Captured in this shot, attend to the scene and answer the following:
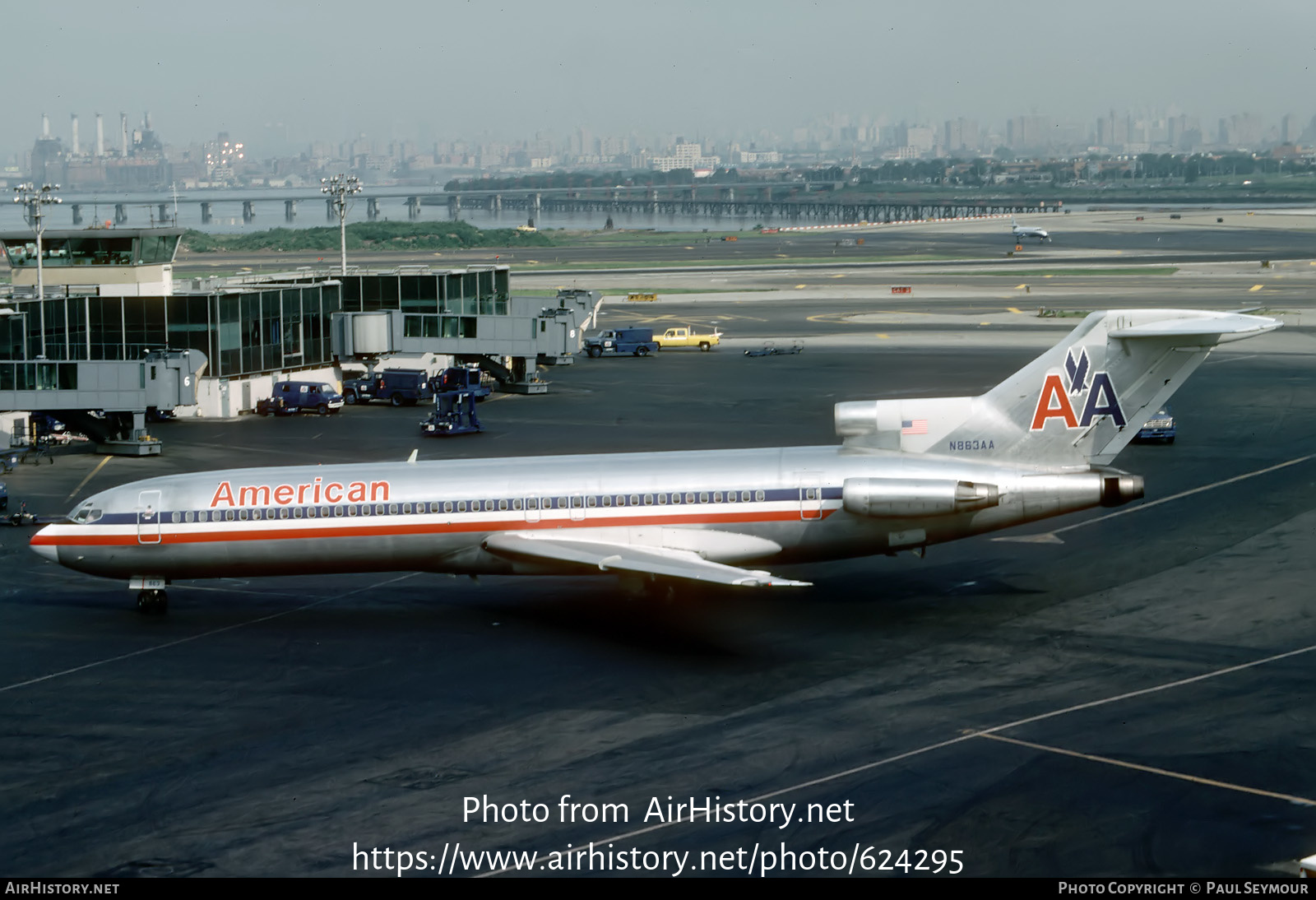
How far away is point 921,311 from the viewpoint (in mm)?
109062

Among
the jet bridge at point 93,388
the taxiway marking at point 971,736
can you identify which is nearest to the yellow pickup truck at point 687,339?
the jet bridge at point 93,388

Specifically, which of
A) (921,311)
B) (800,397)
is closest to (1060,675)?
(800,397)

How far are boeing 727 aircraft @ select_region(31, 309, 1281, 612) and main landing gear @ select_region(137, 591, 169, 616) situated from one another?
0.84 m

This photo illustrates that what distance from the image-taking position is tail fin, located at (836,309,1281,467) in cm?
3331

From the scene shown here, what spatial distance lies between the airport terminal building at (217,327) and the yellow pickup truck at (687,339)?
11679 mm

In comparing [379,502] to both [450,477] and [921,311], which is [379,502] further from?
[921,311]

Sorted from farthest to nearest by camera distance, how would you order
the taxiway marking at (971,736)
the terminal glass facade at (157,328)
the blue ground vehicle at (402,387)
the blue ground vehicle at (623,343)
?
the blue ground vehicle at (623,343) < the blue ground vehicle at (402,387) < the terminal glass facade at (157,328) < the taxiway marking at (971,736)

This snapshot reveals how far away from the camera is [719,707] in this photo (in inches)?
1052

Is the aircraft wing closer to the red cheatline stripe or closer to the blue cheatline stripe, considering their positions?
the red cheatline stripe

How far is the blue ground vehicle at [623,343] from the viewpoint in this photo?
91250 mm

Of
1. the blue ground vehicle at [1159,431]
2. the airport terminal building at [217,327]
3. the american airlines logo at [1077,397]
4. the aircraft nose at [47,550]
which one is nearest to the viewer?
the american airlines logo at [1077,397]

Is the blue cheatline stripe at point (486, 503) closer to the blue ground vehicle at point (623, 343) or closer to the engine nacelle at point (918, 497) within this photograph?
the engine nacelle at point (918, 497)

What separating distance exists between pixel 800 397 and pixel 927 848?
161 feet

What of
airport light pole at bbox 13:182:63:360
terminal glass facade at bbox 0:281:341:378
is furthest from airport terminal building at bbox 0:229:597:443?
airport light pole at bbox 13:182:63:360
